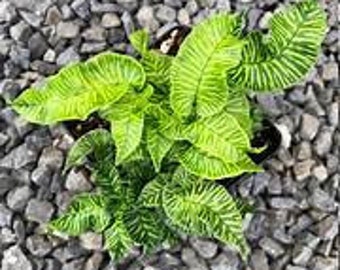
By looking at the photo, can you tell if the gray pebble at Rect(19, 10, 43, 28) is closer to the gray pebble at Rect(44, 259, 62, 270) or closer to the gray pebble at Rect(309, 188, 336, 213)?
the gray pebble at Rect(44, 259, 62, 270)

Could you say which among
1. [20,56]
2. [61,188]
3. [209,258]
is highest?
[20,56]

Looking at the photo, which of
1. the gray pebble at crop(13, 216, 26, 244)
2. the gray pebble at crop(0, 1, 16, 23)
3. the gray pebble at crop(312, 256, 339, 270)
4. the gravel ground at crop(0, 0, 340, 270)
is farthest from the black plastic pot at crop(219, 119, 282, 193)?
the gray pebble at crop(0, 1, 16, 23)

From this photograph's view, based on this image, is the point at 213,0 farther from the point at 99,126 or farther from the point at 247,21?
the point at 99,126

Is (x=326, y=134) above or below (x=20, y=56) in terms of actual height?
below

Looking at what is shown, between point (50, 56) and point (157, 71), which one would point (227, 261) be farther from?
point (50, 56)

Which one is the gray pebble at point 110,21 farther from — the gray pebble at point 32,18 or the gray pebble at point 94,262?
the gray pebble at point 94,262

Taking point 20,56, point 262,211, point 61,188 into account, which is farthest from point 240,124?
point 20,56

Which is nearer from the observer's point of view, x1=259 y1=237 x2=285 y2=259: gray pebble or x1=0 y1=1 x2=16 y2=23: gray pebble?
x1=259 y1=237 x2=285 y2=259: gray pebble
